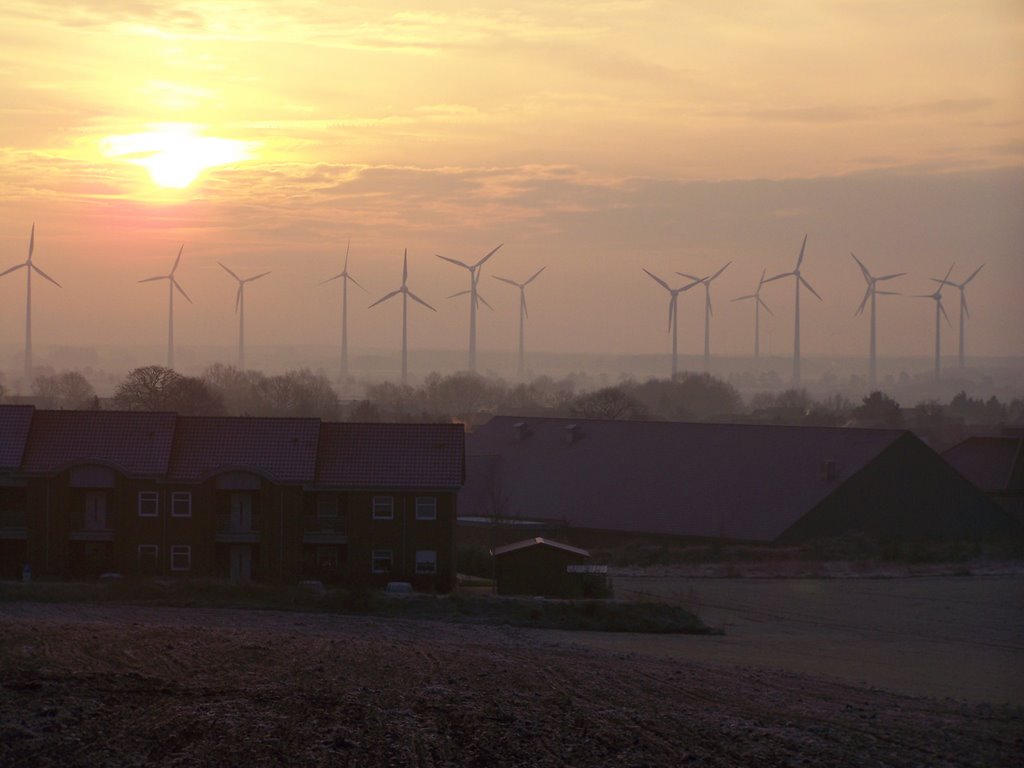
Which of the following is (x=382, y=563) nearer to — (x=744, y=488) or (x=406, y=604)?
(x=406, y=604)

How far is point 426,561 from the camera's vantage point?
4725 centimetres

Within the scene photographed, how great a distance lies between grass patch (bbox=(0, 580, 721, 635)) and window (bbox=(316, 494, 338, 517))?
693cm

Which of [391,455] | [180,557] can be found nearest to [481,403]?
[391,455]

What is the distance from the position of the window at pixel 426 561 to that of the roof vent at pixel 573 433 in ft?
83.4

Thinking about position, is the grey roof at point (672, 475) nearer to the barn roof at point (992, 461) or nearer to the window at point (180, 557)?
the barn roof at point (992, 461)

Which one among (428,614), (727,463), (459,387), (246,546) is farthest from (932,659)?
(459,387)

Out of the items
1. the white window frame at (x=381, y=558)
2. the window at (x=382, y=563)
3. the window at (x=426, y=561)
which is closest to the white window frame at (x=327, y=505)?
the white window frame at (x=381, y=558)

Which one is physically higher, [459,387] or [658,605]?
[459,387]

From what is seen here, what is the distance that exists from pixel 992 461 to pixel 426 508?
131ft

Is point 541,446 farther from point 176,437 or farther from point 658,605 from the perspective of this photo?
point 658,605

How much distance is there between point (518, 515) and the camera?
65.6 m

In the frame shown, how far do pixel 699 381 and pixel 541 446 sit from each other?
11296 centimetres

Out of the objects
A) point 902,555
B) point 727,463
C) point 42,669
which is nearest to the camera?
point 42,669


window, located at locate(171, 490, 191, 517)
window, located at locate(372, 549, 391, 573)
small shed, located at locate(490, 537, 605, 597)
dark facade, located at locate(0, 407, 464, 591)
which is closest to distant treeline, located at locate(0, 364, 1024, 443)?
dark facade, located at locate(0, 407, 464, 591)
